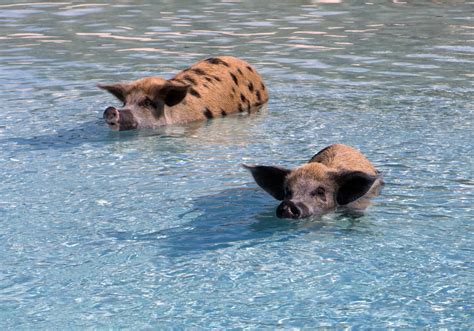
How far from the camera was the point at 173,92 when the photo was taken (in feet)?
42.0

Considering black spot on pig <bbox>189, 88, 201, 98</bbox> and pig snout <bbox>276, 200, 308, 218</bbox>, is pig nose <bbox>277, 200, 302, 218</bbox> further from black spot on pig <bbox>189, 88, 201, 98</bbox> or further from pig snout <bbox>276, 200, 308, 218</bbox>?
black spot on pig <bbox>189, 88, 201, 98</bbox>

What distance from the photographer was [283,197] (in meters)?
8.77

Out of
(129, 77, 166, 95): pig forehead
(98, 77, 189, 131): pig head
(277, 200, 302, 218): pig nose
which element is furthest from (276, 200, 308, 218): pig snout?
(129, 77, 166, 95): pig forehead

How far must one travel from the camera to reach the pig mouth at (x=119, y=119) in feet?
39.9

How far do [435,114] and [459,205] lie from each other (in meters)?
3.84

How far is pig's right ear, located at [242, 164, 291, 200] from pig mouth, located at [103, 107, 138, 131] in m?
3.77

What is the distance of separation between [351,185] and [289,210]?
0.76m

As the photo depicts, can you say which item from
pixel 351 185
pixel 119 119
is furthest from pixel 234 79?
pixel 351 185

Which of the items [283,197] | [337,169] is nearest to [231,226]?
[283,197]

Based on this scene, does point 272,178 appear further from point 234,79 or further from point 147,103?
point 234,79

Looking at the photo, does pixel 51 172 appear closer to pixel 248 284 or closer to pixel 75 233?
pixel 75 233

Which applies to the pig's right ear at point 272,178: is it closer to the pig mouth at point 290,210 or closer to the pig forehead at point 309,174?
the pig forehead at point 309,174

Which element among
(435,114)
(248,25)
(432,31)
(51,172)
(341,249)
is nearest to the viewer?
(341,249)

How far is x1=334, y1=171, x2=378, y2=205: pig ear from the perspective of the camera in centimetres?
855
